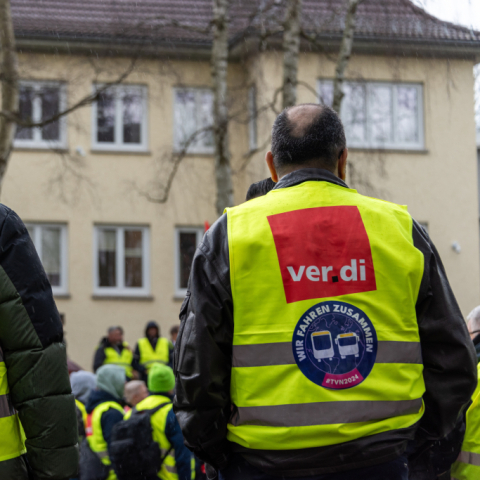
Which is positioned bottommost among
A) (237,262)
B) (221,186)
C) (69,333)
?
(69,333)

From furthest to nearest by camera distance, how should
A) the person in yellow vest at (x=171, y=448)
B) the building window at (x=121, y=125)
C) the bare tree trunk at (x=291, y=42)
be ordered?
the building window at (x=121, y=125) < the bare tree trunk at (x=291, y=42) < the person in yellow vest at (x=171, y=448)

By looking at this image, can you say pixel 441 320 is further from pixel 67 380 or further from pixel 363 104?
pixel 363 104

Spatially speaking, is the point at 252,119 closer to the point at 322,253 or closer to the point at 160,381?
the point at 160,381

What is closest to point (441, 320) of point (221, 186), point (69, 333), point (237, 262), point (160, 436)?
point (237, 262)

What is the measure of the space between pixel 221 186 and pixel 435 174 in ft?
25.3

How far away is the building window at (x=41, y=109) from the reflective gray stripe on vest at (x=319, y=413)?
1015 centimetres

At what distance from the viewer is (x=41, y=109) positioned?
17.1 metres

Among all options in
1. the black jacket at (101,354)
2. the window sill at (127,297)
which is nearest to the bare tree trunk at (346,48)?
the black jacket at (101,354)

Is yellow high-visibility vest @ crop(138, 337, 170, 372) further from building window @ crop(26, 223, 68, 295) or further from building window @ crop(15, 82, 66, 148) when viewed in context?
building window @ crop(26, 223, 68, 295)

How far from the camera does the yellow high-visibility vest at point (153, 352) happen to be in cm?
1328

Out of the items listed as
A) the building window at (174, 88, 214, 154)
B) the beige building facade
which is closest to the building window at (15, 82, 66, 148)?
the beige building facade

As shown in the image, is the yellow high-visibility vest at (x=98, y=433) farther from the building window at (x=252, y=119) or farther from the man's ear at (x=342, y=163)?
the building window at (x=252, y=119)

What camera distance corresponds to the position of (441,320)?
2412 mm

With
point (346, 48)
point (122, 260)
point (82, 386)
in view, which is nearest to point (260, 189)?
point (82, 386)
